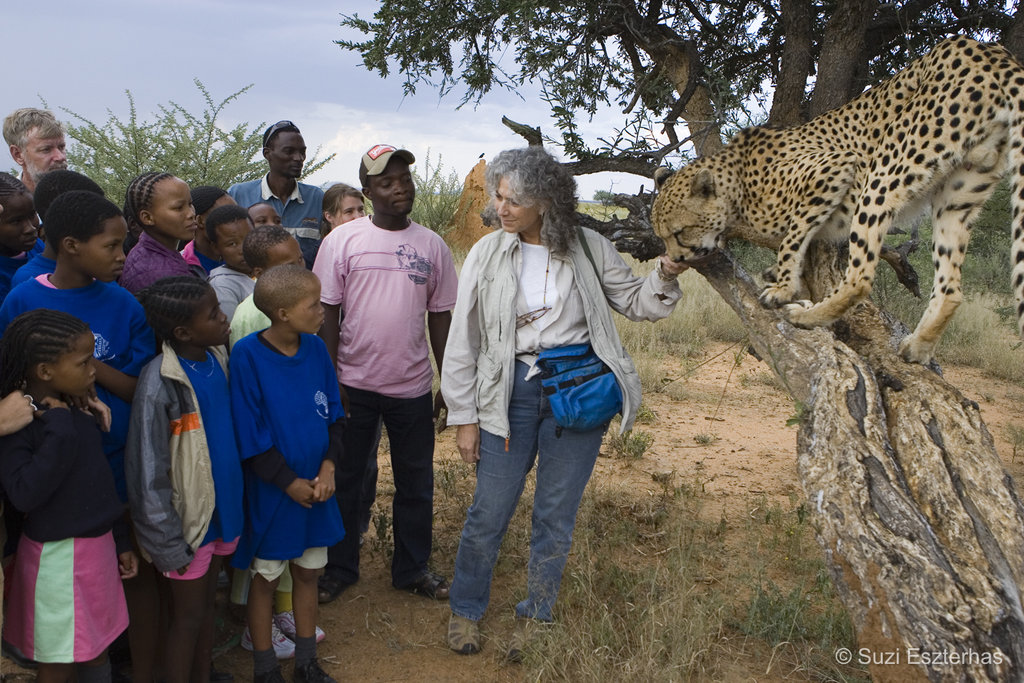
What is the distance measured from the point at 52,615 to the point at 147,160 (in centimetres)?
930

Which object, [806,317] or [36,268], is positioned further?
[806,317]

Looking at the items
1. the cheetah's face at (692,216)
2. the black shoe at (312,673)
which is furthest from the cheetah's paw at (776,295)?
the black shoe at (312,673)

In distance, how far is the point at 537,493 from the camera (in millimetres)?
→ 3604

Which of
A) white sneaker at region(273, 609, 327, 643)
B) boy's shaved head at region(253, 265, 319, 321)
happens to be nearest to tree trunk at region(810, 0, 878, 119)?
boy's shaved head at region(253, 265, 319, 321)

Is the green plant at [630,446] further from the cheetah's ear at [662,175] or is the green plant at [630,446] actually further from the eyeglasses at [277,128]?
the eyeglasses at [277,128]

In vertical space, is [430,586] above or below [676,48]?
below

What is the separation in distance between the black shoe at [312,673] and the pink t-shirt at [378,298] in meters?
1.24

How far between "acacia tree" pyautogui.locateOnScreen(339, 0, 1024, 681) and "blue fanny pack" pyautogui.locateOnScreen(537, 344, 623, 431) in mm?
777

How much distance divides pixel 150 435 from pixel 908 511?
2604 millimetres

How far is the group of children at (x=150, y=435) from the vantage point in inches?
103

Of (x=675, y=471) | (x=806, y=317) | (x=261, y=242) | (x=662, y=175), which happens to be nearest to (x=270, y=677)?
(x=261, y=242)

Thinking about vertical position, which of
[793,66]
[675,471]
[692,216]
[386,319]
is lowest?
[675,471]

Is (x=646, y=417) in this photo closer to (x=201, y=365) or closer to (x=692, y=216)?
(x=692, y=216)

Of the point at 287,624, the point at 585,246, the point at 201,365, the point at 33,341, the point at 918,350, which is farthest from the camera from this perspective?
the point at 287,624
